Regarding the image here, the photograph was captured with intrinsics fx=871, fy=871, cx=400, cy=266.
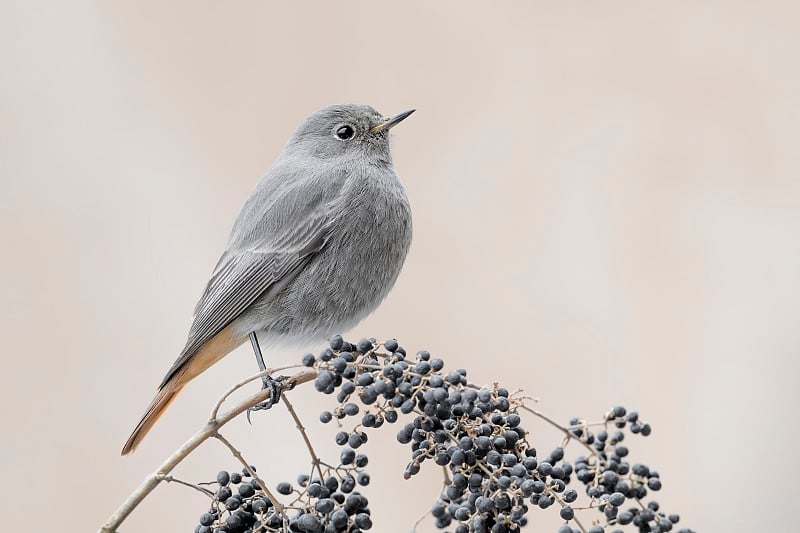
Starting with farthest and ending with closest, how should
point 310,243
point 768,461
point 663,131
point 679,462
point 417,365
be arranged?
point 663,131 → point 679,462 → point 768,461 → point 310,243 → point 417,365

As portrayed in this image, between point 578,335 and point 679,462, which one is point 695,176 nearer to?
point 578,335

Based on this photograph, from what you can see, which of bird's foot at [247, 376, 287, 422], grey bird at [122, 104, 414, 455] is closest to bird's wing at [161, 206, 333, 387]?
grey bird at [122, 104, 414, 455]

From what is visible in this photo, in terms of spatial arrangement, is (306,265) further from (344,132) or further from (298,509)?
(298,509)

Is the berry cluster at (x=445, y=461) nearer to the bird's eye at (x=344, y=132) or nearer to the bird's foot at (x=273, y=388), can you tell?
the bird's foot at (x=273, y=388)

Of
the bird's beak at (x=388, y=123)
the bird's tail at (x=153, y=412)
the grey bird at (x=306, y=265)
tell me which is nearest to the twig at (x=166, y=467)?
the bird's tail at (x=153, y=412)

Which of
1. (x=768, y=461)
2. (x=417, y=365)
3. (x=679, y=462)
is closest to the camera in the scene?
(x=417, y=365)

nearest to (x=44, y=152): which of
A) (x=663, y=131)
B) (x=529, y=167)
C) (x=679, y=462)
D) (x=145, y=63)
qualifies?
(x=145, y=63)
